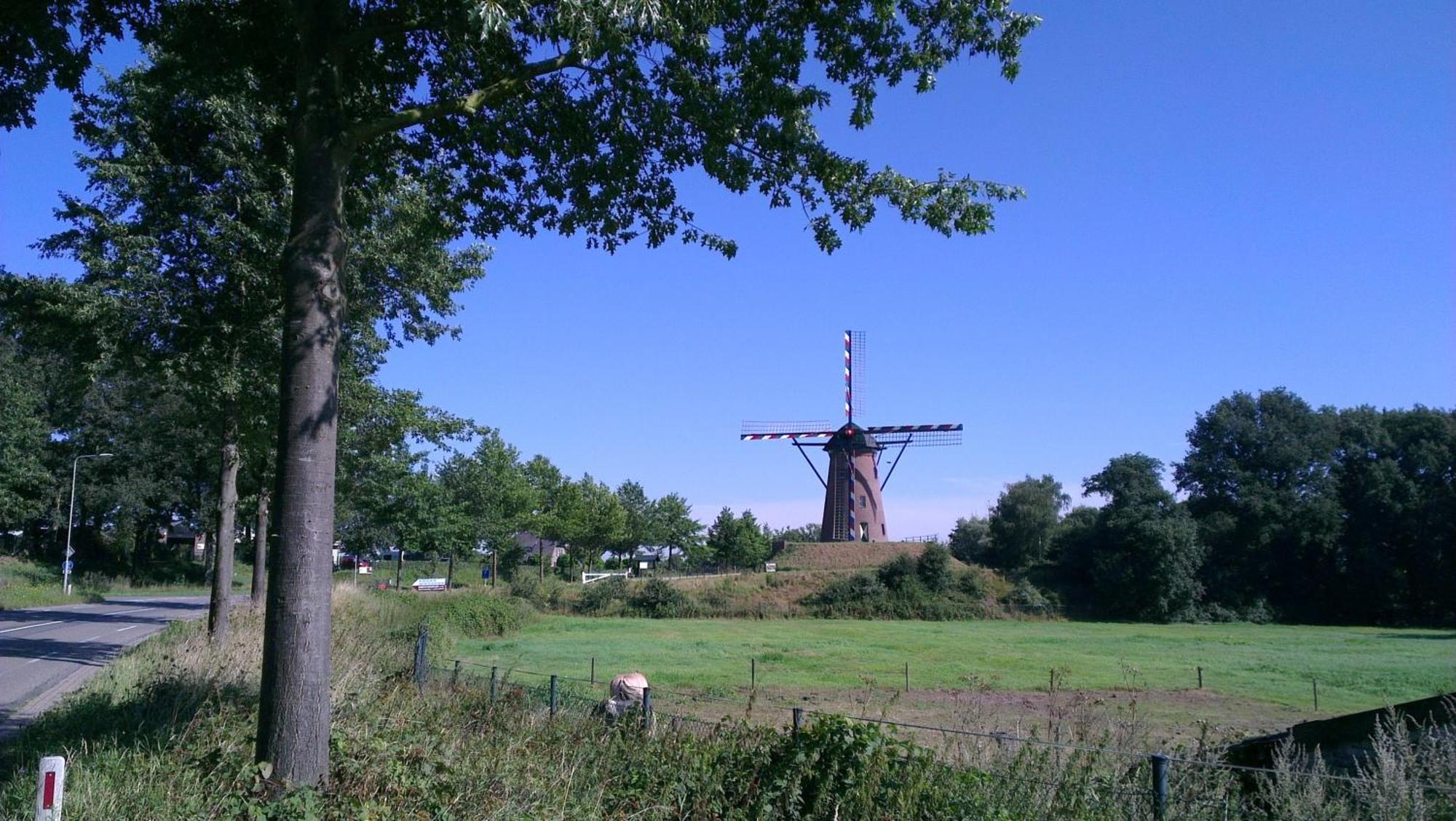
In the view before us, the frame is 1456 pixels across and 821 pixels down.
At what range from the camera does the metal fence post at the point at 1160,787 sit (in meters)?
6.03

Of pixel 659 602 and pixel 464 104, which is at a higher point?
pixel 464 104

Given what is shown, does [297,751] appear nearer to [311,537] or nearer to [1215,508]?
[311,537]

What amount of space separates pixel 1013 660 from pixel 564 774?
105ft

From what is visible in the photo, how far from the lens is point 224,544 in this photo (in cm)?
1931

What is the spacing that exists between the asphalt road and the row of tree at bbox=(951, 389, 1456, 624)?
5998 cm

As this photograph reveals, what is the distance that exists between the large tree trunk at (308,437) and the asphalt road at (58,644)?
751 cm

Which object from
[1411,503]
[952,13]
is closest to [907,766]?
[952,13]

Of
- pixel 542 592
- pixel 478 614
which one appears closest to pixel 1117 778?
pixel 478 614

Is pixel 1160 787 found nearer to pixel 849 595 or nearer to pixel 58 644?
pixel 58 644

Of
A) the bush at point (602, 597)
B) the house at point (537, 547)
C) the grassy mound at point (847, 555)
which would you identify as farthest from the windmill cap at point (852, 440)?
the house at point (537, 547)

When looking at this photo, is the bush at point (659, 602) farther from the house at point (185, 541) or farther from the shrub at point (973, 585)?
the house at point (185, 541)

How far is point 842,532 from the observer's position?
247ft

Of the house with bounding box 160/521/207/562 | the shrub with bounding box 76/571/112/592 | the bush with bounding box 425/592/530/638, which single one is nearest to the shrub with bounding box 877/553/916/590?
the bush with bounding box 425/592/530/638

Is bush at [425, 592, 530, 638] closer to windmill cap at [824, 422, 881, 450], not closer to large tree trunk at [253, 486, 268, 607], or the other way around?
large tree trunk at [253, 486, 268, 607]
